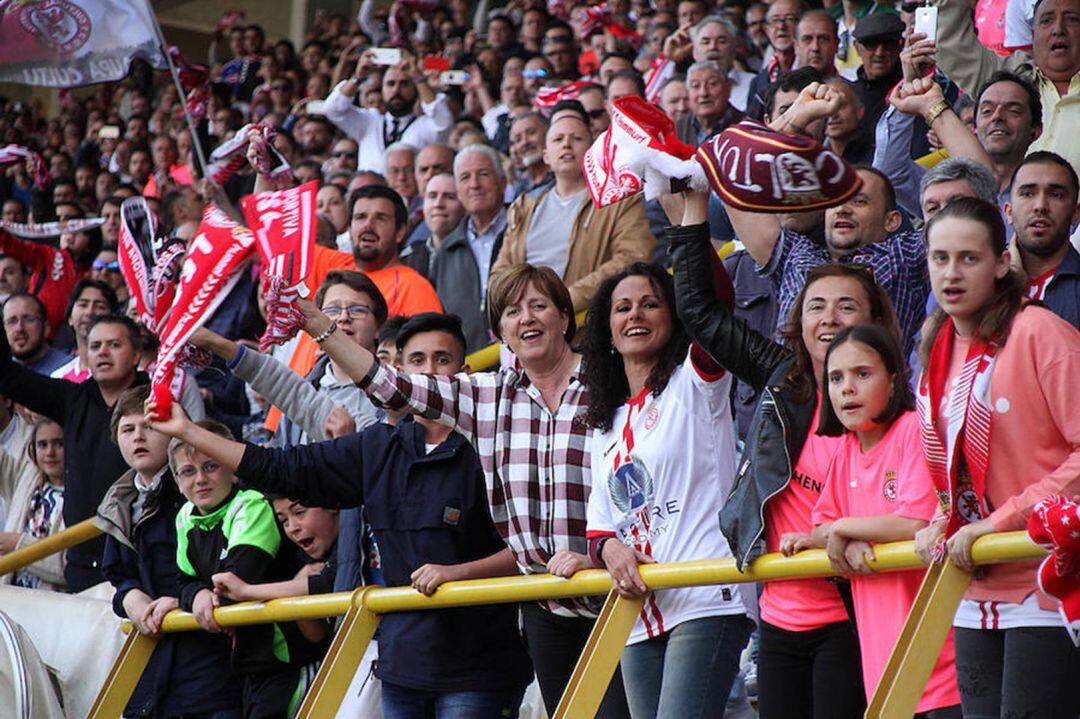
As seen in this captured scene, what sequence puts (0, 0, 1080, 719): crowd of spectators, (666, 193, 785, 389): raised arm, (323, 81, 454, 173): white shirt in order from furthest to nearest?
(323, 81, 454, 173): white shirt, (666, 193, 785, 389): raised arm, (0, 0, 1080, 719): crowd of spectators

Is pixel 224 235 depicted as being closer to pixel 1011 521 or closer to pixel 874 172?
pixel 874 172

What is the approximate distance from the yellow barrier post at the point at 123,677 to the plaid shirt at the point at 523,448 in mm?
1602

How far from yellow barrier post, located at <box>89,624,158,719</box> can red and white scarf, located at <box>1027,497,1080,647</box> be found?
11.1 ft

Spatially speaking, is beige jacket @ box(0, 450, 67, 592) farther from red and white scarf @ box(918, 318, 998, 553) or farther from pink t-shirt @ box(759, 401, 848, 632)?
red and white scarf @ box(918, 318, 998, 553)

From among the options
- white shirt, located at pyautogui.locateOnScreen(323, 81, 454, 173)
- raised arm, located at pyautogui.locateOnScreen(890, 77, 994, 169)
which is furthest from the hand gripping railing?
white shirt, located at pyautogui.locateOnScreen(323, 81, 454, 173)

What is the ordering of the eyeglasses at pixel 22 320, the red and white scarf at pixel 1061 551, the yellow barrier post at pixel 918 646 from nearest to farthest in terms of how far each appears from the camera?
the red and white scarf at pixel 1061 551
the yellow barrier post at pixel 918 646
the eyeglasses at pixel 22 320

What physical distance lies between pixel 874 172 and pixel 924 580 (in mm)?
1951

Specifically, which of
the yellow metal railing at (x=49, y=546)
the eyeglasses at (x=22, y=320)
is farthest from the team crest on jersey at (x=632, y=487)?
the eyeglasses at (x=22, y=320)

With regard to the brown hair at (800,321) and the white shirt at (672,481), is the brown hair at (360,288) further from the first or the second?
the brown hair at (800,321)

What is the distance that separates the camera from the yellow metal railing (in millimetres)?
6566

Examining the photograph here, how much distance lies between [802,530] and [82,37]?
730cm

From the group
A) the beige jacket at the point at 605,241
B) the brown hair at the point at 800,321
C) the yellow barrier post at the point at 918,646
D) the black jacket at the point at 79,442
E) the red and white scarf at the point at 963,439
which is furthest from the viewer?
the black jacket at the point at 79,442

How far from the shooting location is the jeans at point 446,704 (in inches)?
177

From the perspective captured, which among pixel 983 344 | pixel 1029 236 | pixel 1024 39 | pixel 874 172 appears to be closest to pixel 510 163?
pixel 1024 39
